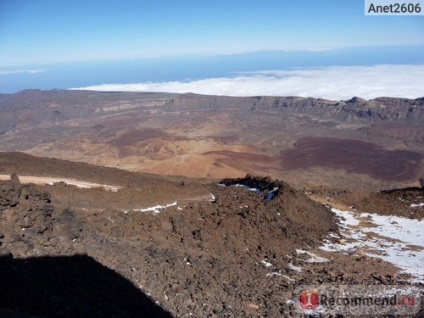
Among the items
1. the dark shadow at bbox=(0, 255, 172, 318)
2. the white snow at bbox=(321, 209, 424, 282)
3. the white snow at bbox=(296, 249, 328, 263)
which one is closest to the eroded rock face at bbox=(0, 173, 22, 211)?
the dark shadow at bbox=(0, 255, 172, 318)

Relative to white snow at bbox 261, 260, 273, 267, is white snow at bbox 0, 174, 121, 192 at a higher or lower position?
higher

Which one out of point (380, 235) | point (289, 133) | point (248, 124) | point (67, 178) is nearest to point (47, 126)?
point (248, 124)

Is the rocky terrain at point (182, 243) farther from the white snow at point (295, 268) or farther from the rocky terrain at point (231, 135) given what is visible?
the rocky terrain at point (231, 135)

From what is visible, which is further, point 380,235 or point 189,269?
point 380,235

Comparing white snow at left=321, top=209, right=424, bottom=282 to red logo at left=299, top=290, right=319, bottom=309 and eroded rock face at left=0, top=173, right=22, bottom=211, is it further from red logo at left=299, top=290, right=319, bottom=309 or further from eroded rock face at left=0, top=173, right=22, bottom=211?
eroded rock face at left=0, top=173, right=22, bottom=211

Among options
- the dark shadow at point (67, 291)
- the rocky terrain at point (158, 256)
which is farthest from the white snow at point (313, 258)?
the dark shadow at point (67, 291)

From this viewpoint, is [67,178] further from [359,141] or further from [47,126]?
[47,126]
